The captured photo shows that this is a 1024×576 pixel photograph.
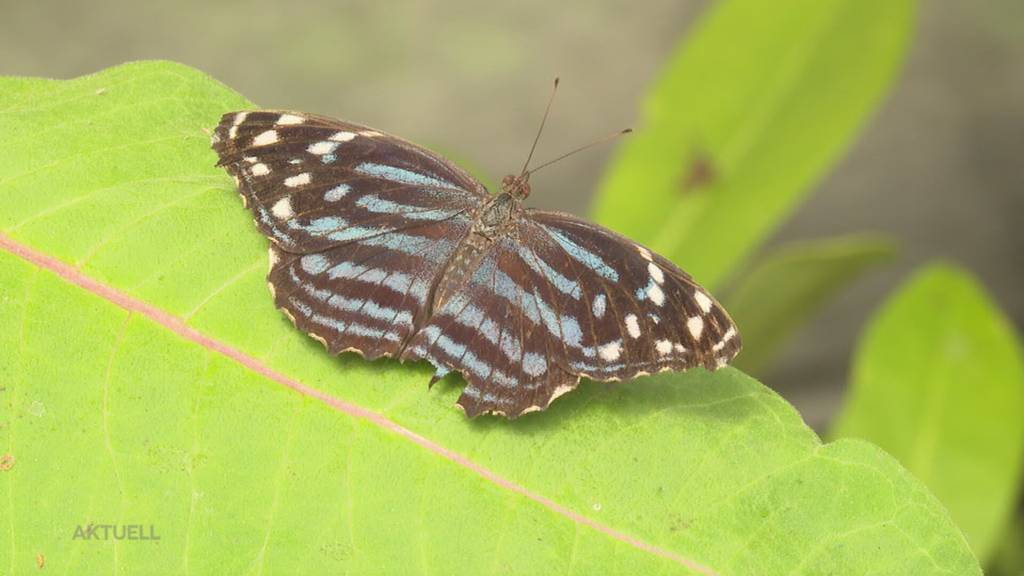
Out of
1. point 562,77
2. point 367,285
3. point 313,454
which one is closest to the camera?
point 313,454

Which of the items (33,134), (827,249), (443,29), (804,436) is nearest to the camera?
(804,436)

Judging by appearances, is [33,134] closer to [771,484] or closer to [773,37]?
[771,484]

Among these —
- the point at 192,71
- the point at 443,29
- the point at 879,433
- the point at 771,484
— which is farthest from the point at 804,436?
the point at 443,29

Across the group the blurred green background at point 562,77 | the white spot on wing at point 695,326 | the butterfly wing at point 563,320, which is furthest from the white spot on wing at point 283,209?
the blurred green background at point 562,77

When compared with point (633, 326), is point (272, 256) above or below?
below

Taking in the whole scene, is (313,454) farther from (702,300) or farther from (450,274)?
(702,300)

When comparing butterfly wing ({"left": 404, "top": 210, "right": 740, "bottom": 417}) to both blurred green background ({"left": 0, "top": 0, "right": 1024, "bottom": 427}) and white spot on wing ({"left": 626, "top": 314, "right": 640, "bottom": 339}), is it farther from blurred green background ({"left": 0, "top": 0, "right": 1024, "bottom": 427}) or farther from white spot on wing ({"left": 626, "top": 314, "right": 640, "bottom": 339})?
blurred green background ({"left": 0, "top": 0, "right": 1024, "bottom": 427})

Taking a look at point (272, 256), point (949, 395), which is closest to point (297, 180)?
point (272, 256)
